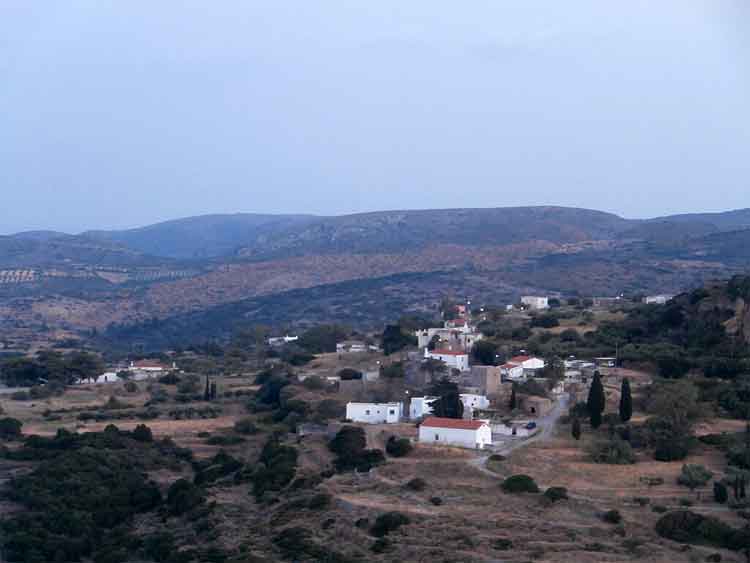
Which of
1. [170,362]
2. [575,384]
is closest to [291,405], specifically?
[575,384]

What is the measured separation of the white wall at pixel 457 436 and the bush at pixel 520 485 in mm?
4477

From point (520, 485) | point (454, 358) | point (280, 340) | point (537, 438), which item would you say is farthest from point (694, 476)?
point (280, 340)

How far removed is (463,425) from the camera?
3117 cm

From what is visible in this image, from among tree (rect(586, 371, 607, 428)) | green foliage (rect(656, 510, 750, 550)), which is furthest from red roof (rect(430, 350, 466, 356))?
green foliage (rect(656, 510, 750, 550))

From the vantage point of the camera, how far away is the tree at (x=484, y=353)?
42312 millimetres

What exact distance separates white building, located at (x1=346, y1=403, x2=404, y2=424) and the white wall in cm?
395

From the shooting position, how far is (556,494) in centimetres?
2523

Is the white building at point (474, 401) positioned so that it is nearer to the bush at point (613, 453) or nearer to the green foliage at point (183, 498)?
the bush at point (613, 453)

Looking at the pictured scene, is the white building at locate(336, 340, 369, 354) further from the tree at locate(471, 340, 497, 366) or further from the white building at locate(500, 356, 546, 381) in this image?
the white building at locate(500, 356, 546, 381)

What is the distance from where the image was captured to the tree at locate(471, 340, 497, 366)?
42.3 m

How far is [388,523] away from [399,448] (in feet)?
20.8

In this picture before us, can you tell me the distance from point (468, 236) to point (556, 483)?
105924 mm

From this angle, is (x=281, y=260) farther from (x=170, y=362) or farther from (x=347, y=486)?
(x=347, y=486)

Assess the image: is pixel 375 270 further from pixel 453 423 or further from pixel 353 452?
pixel 353 452
